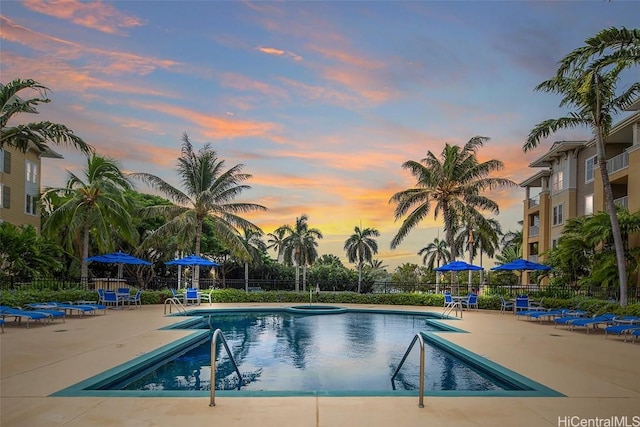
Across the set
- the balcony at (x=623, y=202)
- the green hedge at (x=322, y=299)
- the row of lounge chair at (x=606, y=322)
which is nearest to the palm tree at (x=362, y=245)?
the green hedge at (x=322, y=299)

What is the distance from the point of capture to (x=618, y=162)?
23656 mm

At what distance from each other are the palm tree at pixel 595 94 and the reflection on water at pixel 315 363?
316 inches

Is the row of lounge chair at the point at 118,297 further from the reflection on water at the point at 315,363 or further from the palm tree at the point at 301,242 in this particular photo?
the palm tree at the point at 301,242

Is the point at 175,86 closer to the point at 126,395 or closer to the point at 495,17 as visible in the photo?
the point at 495,17

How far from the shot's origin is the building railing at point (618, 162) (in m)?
22.9

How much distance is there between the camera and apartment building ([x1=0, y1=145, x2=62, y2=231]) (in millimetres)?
26719

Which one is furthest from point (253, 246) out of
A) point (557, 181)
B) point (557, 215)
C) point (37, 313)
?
point (37, 313)

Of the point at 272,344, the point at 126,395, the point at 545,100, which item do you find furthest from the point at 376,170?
the point at 126,395

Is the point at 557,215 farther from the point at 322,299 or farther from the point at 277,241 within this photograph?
the point at 277,241

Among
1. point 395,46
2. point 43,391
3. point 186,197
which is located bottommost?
point 43,391

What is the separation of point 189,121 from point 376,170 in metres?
10.7

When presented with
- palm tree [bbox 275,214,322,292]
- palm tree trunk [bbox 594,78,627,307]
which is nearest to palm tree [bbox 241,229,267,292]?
palm tree [bbox 275,214,322,292]

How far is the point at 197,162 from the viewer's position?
2714cm

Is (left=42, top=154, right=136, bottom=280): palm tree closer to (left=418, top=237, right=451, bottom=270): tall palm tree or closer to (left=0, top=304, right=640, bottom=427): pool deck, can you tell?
(left=0, top=304, right=640, bottom=427): pool deck
